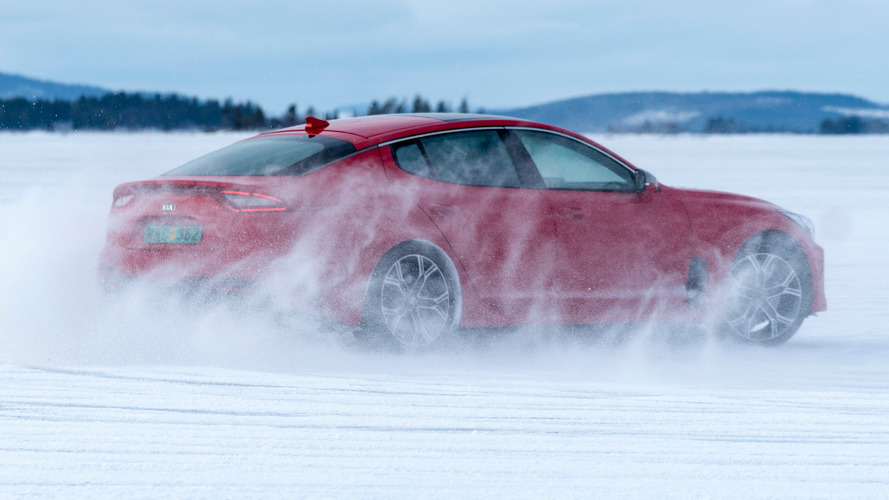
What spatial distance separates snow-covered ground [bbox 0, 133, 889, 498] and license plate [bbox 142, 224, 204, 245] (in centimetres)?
35

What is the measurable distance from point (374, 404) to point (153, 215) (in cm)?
188

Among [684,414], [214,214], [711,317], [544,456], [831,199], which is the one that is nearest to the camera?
[544,456]

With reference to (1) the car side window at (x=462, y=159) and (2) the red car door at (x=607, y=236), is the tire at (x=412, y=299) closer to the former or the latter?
(1) the car side window at (x=462, y=159)

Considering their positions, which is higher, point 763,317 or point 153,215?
point 153,215

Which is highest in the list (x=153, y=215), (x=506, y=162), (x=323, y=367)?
(x=506, y=162)

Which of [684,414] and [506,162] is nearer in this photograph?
[684,414]

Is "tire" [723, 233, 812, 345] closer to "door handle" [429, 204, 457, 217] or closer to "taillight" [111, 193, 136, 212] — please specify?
"door handle" [429, 204, 457, 217]

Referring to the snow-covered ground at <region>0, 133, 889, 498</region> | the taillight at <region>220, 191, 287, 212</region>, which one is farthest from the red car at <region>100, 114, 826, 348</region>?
the snow-covered ground at <region>0, 133, 889, 498</region>

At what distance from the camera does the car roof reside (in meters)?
6.16

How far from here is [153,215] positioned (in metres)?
5.77

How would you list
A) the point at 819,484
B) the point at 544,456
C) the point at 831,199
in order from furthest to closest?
the point at 831,199 → the point at 544,456 → the point at 819,484

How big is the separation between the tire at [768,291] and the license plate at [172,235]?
144 inches

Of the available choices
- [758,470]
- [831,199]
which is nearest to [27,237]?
[758,470]

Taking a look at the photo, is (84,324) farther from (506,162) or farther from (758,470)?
(758,470)
